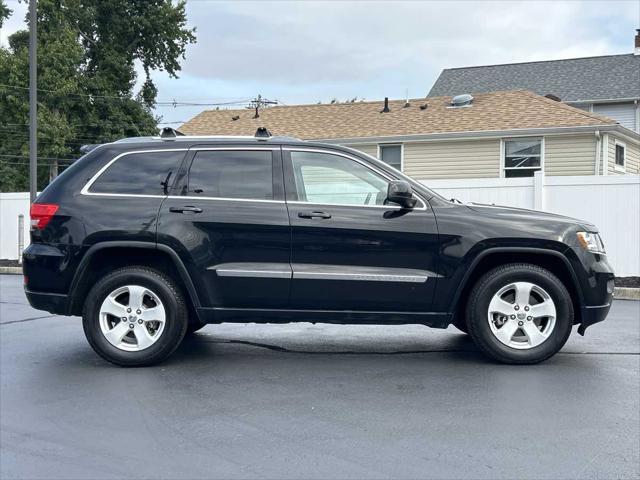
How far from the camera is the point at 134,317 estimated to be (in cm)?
588

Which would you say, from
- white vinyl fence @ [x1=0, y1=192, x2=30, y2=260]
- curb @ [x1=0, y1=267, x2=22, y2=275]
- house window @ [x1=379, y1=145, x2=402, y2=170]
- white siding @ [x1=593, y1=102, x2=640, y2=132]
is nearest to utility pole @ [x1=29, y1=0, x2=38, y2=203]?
white vinyl fence @ [x1=0, y1=192, x2=30, y2=260]

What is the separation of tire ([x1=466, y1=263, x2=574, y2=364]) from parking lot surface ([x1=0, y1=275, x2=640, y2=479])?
170 mm

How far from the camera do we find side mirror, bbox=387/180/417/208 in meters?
5.79

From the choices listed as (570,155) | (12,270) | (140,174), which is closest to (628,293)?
(570,155)

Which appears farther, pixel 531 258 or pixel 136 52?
pixel 136 52

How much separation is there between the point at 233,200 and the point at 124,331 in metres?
1.38

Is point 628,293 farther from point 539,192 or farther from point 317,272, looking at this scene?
point 317,272

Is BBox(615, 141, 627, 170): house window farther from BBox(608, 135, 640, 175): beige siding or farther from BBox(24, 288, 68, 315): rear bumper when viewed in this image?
BBox(24, 288, 68, 315): rear bumper

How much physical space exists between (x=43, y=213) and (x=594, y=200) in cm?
1077

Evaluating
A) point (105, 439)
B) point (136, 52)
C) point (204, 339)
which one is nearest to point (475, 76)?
point (136, 52)

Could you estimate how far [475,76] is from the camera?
3366cm

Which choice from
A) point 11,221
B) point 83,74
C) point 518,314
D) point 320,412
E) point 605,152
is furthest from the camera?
point 83,74

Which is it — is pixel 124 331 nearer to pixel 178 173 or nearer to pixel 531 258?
pixel 178 173

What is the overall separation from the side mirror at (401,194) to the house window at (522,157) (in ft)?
50.3
